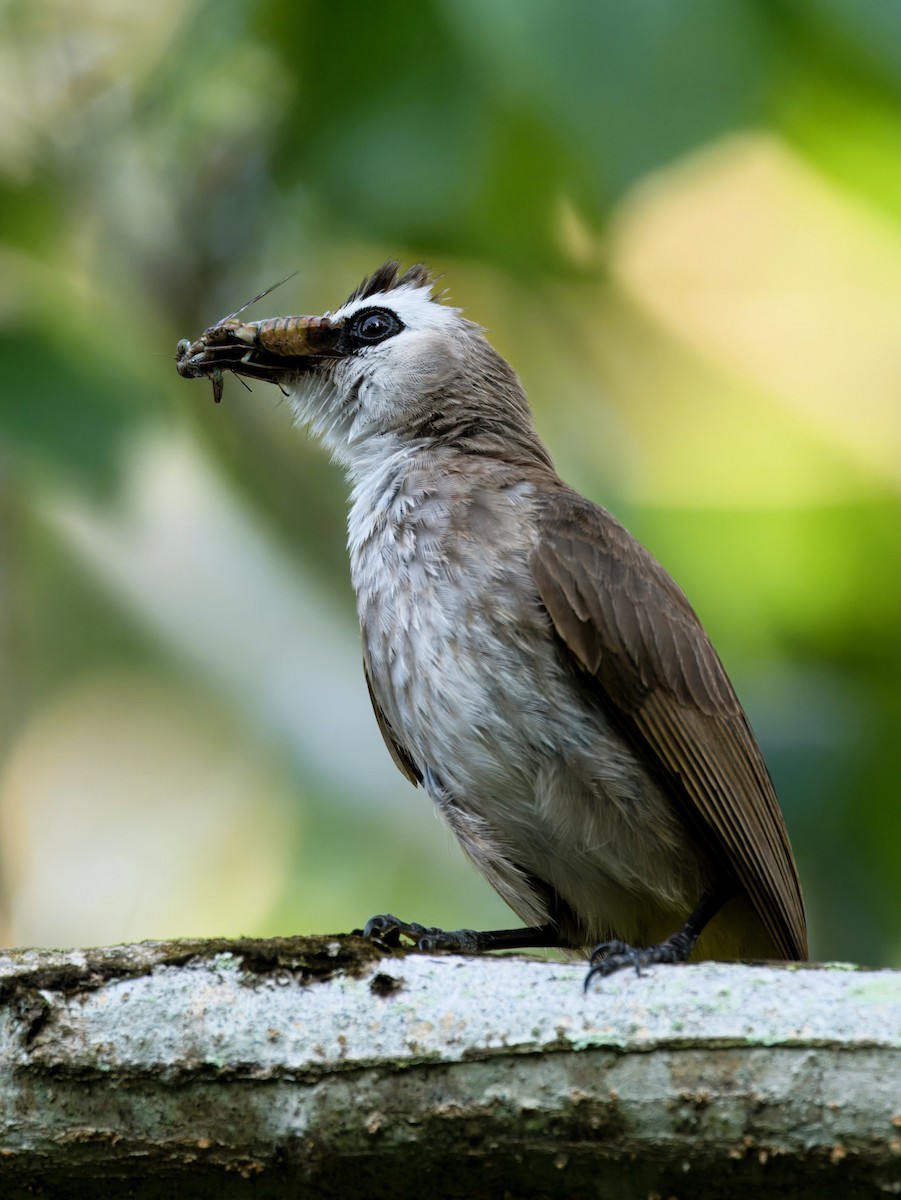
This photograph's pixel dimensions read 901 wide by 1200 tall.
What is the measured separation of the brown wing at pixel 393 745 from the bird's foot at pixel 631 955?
3.19ft

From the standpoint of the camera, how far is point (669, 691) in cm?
382

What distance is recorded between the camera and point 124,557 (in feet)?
20.6

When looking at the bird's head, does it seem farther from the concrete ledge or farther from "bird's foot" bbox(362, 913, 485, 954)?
the concrete ledge

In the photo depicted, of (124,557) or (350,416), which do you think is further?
(124,557)

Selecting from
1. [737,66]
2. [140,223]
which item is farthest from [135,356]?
[737,66]

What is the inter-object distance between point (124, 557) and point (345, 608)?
1.10m

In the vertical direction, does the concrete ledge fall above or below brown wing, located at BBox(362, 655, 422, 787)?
below

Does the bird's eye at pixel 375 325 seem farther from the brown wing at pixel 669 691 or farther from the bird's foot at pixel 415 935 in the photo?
the bird's foot at pixel 415 935

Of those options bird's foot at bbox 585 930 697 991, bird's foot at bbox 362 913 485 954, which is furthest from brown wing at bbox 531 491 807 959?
bird's foot at bbox 362 913 485 954

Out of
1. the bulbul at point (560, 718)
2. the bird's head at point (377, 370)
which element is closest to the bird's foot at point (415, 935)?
the bulbul at point (560, 718)

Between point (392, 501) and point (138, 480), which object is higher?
point (138, 480)

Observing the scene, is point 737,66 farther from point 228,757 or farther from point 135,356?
point 228,757

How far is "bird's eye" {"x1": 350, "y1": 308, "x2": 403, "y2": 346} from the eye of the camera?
4848 millimetres

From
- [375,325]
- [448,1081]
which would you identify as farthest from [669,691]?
[375,325]
